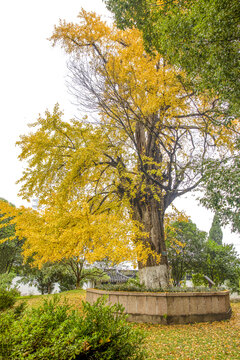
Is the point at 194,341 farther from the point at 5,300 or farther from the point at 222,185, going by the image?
the point at 5,300

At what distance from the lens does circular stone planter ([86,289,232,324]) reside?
6.89 meters

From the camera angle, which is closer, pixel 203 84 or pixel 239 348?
pixel 239 348

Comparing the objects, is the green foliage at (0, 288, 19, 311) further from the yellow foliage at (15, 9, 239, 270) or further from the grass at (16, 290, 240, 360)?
the grass at (16, 290, 240, 360)

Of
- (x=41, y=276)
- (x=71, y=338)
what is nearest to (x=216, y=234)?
(x=41, y=276)

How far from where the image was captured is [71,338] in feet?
7.00

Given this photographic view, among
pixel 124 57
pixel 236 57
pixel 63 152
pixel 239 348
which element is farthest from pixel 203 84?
pixel 63 152

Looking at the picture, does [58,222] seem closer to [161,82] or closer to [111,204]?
[111,204]

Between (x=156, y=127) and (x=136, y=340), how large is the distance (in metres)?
7.83

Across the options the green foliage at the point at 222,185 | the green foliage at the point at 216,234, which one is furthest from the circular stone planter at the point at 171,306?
the green foliage at the point at 216,234

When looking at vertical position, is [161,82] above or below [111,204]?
above

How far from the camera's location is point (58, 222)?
7410mm

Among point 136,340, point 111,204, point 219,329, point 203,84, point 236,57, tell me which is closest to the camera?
point 136,340

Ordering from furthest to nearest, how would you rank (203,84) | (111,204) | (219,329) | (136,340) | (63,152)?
(111,204) → (63,152) → (219,329) → (203,84) → (136,340)

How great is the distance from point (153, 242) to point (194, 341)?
3893 millimetres
